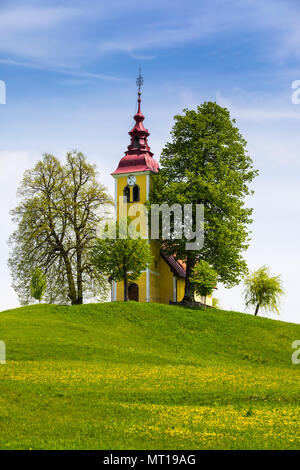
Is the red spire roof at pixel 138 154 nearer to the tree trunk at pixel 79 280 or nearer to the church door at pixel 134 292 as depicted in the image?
the tree trunk at pixel 79 280

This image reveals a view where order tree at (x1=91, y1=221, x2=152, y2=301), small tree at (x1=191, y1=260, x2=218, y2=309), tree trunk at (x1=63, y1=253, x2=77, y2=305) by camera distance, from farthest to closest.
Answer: tree trunk at (x1=63, y1=253, x2=77, y2=305) < small tree at (x1=191, y1=260, x2=218, y2=309) < tree at (x1=91, y1=221, x2=152, y2=301)

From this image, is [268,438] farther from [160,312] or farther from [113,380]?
[160,312]

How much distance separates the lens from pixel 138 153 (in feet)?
193

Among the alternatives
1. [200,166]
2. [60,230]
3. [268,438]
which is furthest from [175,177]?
[268,438]

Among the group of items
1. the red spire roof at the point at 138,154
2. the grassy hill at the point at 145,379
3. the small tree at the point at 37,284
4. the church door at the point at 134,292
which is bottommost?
the grassy hill at the point at 145,379

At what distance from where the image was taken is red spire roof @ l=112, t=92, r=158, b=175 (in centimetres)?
5741

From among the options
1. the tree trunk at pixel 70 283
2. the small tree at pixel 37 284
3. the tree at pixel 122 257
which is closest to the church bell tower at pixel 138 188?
the tree trunk at pixel 70 283

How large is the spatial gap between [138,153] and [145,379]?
36.2 m

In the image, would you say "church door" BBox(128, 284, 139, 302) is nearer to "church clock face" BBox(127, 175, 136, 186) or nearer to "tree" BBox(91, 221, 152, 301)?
"tree" BBox(91, 221, 152, 301)

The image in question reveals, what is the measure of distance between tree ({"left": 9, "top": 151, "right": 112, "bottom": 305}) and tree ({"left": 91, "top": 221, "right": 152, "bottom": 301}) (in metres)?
5.70

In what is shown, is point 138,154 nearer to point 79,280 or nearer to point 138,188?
point 138,188

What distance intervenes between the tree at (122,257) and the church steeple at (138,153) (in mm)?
10461

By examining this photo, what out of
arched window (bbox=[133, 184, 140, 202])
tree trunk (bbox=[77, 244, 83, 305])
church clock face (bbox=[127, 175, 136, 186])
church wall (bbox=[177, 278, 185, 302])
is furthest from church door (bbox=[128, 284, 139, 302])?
church clock face (bbox=[127, 175, 136, 186])

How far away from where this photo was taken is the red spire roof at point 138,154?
5741 cm
